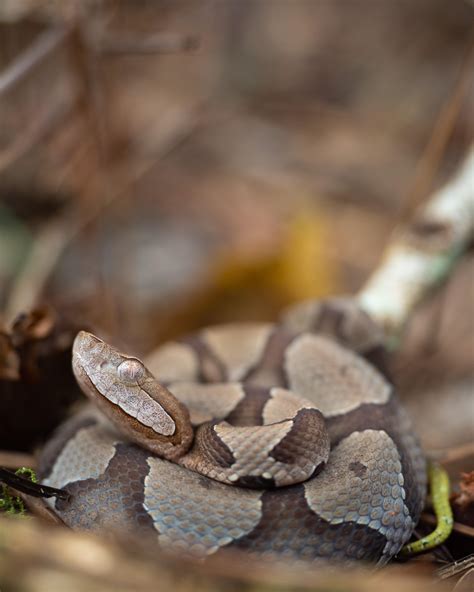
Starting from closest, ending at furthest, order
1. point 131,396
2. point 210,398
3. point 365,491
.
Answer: point 365,491 → point 131,396 → point 210,398

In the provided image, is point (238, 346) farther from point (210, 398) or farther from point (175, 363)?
point (210, 398)

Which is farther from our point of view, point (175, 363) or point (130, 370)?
point (175, 363)

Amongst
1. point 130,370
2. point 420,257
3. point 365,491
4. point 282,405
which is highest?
point 420,257

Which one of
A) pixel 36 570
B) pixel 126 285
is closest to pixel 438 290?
pixel 126 285

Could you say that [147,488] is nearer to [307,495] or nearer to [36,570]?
[307,495]

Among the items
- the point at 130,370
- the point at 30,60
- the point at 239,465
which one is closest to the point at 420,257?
the point at 239,465

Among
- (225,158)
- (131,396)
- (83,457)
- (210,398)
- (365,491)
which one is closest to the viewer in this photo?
(365,491)

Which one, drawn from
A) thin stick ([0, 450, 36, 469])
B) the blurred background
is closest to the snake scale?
thin stick ([0, 450, 36, 469])

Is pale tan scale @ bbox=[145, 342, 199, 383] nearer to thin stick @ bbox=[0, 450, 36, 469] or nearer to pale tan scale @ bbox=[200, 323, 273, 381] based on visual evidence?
pale tan scale @ bbox=[200, 323, 273, 381]
